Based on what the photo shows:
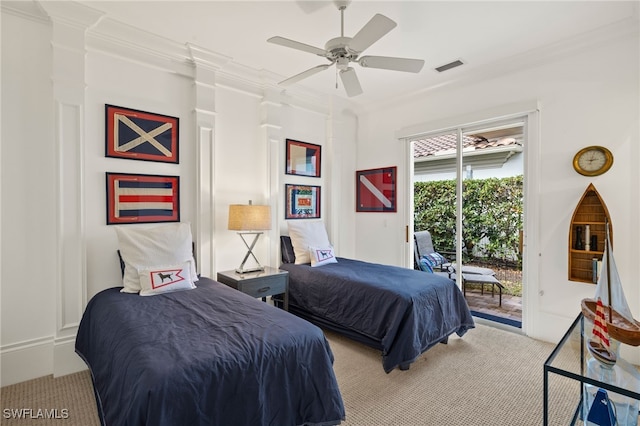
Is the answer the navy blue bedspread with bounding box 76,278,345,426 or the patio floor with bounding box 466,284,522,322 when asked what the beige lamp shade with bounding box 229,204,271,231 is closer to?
the navy blue bedspread with bounding box 76,278,345,426

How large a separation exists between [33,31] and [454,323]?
166 inches

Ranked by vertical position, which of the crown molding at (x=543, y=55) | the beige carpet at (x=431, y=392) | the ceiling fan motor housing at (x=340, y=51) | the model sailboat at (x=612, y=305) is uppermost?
the crown molding at (x=543, y=55)

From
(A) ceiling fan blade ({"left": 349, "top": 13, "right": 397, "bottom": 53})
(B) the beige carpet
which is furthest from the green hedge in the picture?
(A) ceiling fan blade ({"left": 349, "top": 13, "right": 397, "bottom": 53})

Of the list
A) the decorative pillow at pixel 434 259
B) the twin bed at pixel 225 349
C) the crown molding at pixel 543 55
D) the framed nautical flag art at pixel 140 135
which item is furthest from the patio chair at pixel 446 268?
the framed nautical flag art at pixel 140 135

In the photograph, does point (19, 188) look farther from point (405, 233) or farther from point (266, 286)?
point (405, 233)

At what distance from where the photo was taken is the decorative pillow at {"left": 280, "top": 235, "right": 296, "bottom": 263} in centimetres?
381

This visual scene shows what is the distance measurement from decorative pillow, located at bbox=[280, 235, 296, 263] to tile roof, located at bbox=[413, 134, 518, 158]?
2.10 meters

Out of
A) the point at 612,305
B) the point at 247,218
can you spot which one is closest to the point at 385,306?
the point at 612,305

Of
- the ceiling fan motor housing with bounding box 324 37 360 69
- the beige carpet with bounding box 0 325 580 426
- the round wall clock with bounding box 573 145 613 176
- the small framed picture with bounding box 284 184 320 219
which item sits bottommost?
the beige carpet with bounding box 0 325 580 426

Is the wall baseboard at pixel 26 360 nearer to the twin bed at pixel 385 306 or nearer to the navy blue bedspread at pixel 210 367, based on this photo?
the navy blue bedspread at pixel 210 367

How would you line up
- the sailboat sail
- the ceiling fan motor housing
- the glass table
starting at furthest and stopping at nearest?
the ceiling fan motor housing → the sailboat sail → the glass table

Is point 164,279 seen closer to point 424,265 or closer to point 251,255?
point 251,255

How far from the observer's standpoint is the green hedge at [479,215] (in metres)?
3.53

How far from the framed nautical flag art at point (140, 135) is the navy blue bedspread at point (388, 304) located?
6.00 ft
